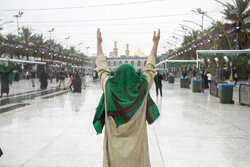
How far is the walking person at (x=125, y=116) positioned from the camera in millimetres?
1974

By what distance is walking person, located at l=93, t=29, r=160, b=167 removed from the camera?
1.97 metres

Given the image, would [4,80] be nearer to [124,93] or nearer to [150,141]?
[150,141]

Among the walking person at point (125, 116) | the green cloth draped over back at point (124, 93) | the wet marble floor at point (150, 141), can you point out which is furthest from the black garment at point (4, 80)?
the green cloth draped over back at point (124, 93)

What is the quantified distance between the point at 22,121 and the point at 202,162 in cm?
529

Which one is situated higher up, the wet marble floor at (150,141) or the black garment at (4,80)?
the black garment at (4,80)

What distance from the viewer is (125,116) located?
2.03 meters

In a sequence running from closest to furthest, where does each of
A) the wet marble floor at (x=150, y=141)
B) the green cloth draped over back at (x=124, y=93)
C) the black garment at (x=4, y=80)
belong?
the green cloth draped over back at (x=124, y=93) < the wet marble floor at (x=150, y=141) < the black garment at (x=4, y=80)

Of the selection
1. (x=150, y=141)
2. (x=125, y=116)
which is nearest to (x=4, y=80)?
(x=150, y=141)

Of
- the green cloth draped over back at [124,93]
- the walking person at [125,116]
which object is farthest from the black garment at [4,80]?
the green cloth draped over back at [124,93]

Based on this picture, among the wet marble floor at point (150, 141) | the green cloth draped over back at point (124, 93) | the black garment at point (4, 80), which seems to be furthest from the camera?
the black garment at point (4, 80)

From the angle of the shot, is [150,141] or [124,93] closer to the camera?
[124,93]

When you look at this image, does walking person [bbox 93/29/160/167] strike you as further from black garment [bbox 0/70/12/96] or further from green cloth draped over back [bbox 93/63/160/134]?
black garment [bbox 0/70/12/96]

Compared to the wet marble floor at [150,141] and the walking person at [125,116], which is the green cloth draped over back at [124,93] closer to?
the walking person at [125,116]

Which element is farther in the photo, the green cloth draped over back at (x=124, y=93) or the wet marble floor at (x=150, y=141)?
the wet marble floor at (x=150, y=141)
